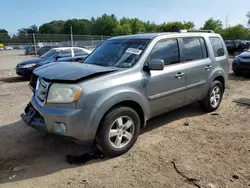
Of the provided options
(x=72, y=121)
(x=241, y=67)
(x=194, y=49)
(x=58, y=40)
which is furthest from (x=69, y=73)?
(x=58, y=40)

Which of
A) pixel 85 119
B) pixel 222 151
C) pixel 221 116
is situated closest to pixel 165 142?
pixel 222 151

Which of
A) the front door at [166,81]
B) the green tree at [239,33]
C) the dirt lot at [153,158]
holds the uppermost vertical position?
the green tree at [239,33]

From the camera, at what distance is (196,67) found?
476 centimetres

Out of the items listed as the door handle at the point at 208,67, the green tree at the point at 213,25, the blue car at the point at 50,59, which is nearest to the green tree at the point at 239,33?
the green tree at the point at 213,25

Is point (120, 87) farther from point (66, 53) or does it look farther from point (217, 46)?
point (66, 53)

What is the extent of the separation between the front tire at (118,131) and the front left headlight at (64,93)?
0.54m

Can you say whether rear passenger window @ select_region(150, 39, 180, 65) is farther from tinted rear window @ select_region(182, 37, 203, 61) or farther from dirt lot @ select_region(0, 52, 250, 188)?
dirt lot @ select_region(0, 52, 250, 188)

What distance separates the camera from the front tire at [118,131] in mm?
3334

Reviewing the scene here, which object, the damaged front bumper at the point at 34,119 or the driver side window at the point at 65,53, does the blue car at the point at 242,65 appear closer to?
the driver side window at the point at 65,53

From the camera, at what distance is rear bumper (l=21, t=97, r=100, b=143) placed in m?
3.06

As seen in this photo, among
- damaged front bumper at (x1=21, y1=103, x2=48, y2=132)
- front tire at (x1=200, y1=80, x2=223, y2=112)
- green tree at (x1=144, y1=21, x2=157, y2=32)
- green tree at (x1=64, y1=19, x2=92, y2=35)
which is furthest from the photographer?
green tree at (x1=64, y1=19, x2=92, y2=35)

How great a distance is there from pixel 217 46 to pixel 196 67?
1223mm

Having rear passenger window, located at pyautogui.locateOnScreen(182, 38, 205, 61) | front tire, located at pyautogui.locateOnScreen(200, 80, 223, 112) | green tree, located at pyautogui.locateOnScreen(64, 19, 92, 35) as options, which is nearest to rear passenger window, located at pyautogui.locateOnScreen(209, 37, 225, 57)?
rear passenger window, located at pyautogui.locateOnScreen(182, 38, 205, 61)

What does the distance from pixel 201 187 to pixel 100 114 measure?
5.08 feet
